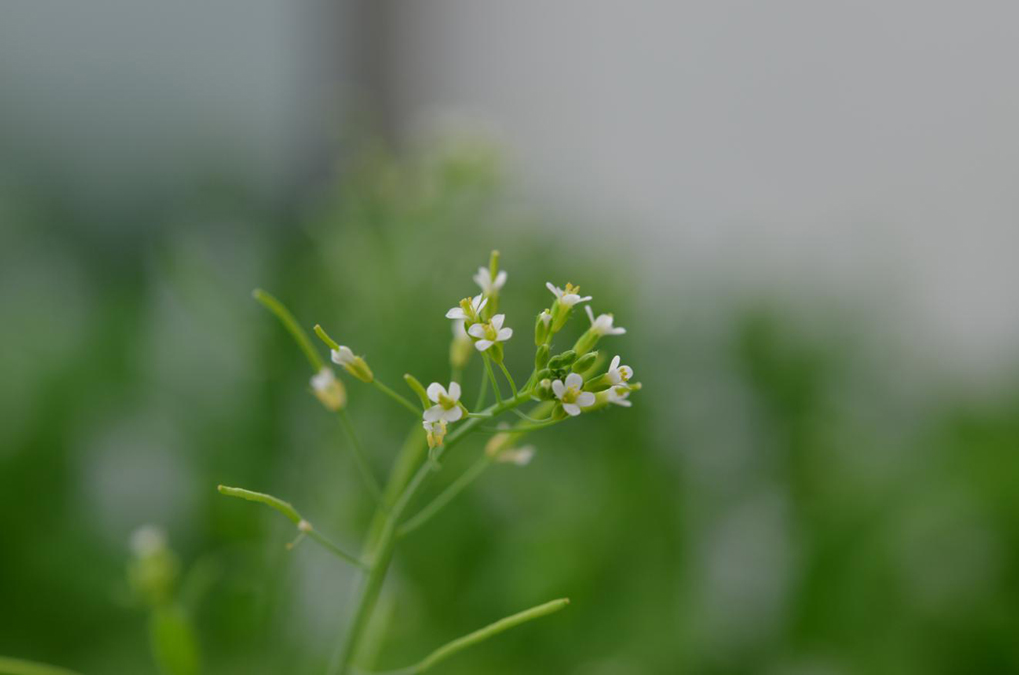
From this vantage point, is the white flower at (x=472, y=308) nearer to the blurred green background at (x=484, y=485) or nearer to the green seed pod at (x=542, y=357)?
the green seed pod at (x=542, y=357)

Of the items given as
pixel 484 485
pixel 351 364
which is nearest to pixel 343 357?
pixel 351 364

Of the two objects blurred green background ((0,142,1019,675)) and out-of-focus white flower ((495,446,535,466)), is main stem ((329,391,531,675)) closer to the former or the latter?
out-of-focus white flower ((495,446,535,466))

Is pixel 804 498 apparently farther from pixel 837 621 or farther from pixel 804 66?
pixel 804 66

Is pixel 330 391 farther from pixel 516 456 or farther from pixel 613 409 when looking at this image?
pixel 613 409

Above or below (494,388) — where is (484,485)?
below

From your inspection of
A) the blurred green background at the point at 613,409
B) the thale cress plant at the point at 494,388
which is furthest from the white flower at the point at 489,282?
the blurred green background at the point at 613,409

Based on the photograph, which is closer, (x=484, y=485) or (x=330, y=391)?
(x=330, y=391)

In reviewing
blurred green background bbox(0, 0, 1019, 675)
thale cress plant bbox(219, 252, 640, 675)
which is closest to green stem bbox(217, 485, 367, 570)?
thale cress plant bbox(219, 252, 640, 675)

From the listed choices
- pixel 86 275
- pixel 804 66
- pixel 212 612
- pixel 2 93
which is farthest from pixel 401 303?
pixel 2 93
